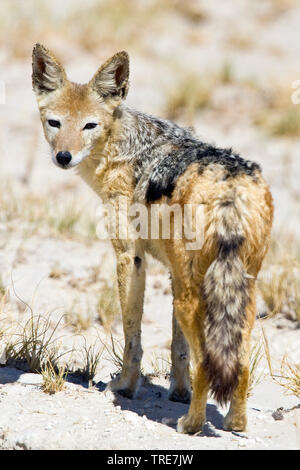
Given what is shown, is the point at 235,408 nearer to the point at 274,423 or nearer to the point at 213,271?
the point at 274,423

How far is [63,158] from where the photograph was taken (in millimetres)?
5223

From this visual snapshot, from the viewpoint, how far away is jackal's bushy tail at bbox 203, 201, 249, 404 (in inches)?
172

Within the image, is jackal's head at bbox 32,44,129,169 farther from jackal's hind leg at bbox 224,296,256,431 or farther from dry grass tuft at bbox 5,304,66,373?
jackal's hind leg at bbox 224,296,256,431

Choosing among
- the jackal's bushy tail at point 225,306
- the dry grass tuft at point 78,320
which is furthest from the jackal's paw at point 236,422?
the dry grass tuft at point 78,320

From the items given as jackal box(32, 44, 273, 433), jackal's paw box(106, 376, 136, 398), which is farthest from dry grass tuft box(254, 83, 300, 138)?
jackal's paw box(106, 376, 136, 398)

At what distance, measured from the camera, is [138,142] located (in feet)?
18.1

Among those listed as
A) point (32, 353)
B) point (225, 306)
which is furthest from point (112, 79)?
point (32, 353)

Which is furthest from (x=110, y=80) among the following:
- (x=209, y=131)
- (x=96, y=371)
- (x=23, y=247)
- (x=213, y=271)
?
(x=209, y=131)

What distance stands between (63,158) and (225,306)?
5.68 ft

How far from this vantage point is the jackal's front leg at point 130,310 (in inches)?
208

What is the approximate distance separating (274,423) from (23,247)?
173 inches

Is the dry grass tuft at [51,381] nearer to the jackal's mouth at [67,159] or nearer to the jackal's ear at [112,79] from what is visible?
the jackal's mouth at [67,159]

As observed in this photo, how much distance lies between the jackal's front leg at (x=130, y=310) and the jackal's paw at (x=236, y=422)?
956 millimetres

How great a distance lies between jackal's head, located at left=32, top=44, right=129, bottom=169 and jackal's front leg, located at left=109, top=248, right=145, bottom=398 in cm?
87
